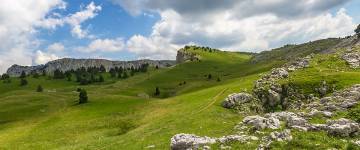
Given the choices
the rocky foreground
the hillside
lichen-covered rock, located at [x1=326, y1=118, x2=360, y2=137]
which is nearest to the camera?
lichen-covered rock, located at [x1=326, y1=118, x2=360, y2=137]

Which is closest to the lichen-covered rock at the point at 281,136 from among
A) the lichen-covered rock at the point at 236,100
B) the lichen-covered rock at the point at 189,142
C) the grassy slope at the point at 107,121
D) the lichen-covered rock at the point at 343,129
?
the lichen-covered rock at the point at 343,129

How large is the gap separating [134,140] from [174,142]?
17670 millimetres

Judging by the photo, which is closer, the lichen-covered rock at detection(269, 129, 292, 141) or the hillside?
the lichen-covered rock at detection(269, 129, 292, 141)

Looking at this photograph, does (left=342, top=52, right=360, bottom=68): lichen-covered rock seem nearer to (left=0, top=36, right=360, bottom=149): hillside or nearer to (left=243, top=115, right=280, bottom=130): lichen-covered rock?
(left=0, top=36, right=360, bottom=149): hillside

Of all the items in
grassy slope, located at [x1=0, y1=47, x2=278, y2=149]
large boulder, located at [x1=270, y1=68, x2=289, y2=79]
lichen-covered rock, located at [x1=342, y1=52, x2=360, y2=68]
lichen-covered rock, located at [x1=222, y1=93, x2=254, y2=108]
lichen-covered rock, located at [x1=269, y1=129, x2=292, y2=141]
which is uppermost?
lichen-covered rock, located at [x1=342, y1=52, x2=360, y2=68]

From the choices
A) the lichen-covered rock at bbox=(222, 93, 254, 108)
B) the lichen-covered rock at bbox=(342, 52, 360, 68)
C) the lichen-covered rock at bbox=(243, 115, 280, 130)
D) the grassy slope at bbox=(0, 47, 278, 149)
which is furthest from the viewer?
the lichen-covered rock at bbox=(342, 52, 360, 68)

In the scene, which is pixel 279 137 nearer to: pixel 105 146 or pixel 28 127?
pixel 105 146

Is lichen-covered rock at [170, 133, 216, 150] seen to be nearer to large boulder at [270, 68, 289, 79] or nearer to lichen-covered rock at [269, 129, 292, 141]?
lichen-covered rock at [269, 129, 292, 141]

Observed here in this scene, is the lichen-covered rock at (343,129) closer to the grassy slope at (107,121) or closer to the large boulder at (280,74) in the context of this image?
the grassy slope at (107,121)

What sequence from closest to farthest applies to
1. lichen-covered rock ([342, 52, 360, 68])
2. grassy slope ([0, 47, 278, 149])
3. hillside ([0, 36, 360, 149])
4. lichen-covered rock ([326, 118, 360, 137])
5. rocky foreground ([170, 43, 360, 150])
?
lichen-covered rock ([326, 118, 360, 137]) → rocky foreground ([170, 43, 360, 150]) → hillside ([0, 36, 360, 149]) → grassy slope ([0, 47, 278, 149]) → lichen-covered rock ([342, 52, 360, 68])

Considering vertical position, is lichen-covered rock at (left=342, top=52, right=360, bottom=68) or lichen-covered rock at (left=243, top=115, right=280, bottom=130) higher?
lichen-covered rock at (left=342, top=52, right=360, bottom=68)

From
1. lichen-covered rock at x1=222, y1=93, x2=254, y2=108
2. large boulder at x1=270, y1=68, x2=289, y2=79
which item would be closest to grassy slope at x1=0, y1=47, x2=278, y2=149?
lichen-covered rock at x1=222, y1=93, x2=254, y2=108

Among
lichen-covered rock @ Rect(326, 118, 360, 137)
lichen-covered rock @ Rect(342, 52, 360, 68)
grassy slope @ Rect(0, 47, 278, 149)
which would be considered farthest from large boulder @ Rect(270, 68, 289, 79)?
lichen-covered rock @ Rect(326, 118, 360, 137)

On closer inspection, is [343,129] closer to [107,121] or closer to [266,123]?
[266,123]
